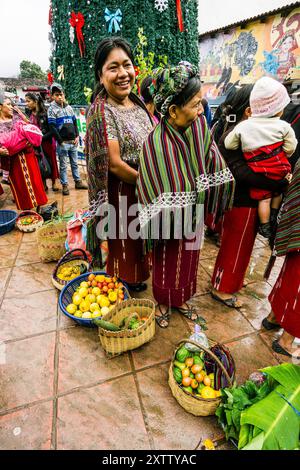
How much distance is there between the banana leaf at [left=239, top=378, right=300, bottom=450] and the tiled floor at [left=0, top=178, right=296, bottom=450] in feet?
1.14

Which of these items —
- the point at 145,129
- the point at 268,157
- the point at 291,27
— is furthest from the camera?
the point at 291,27

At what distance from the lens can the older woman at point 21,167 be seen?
3545 millimetres

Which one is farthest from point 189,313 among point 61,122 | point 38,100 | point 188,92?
point 38,100

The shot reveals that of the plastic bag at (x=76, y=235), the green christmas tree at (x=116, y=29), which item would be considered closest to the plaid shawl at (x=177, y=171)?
the plastic bag at (x=76, y=235)

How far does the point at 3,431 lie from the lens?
157 cm

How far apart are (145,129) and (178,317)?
1.66 meters

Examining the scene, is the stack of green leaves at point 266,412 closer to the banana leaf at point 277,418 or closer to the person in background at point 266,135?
the banana leaf at point 277,418

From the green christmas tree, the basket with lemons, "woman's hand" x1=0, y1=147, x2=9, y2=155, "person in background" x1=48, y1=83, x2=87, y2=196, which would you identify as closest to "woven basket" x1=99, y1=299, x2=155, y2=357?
the basket with lemons

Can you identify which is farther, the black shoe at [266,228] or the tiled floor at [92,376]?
the black shoe at [266,228]

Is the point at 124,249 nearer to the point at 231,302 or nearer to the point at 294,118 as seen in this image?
the point at 231,302

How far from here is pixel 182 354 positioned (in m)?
1.79

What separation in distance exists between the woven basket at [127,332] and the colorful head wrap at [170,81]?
1.48 meters
